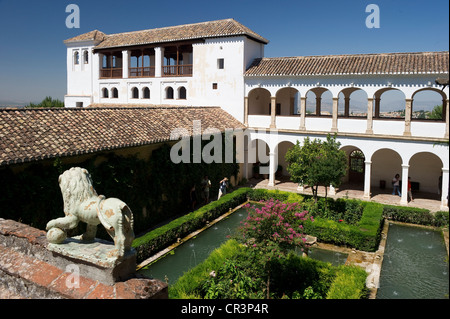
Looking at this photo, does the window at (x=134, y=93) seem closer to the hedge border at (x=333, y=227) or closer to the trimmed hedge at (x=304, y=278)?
the hedge border at (x=333, y=227)

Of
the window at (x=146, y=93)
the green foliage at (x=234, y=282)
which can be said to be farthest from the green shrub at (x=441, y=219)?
the window at (x=146, y=93)

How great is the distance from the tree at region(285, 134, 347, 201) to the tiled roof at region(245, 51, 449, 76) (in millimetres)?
5503

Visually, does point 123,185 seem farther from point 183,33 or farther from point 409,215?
point 183,33

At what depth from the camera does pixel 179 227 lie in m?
14.6

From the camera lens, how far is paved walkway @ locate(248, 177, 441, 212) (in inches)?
774

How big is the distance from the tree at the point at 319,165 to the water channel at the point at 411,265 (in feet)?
11.1

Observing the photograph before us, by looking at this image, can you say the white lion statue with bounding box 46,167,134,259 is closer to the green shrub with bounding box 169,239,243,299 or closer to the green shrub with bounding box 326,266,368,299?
the green shrub with bounding box 169,239,243,299

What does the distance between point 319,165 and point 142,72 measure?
18.2 metres

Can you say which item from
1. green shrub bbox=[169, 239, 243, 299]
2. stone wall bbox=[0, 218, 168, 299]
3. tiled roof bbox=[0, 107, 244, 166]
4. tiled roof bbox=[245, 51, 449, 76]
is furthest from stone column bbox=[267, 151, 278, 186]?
stone wall bbox=[0, 218, 168, 299]

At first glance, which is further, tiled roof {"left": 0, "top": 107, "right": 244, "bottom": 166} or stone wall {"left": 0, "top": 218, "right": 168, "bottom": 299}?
tiled roof {"left": 0, "top": 107, "right": 244, "bottom": 166}

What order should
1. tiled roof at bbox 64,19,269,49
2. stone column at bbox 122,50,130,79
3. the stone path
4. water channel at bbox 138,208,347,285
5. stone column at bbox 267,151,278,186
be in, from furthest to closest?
1. stone column at bbox 122,50,130,79
2. tiled roof at bbox 64,19,269,49
3. stone column at bbox 267,151,278,186
4. the stone path
5. water channel at bbox 138,208,347,285

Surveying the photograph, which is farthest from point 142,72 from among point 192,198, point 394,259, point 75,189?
→ point 75,189

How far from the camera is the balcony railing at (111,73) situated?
102ft
